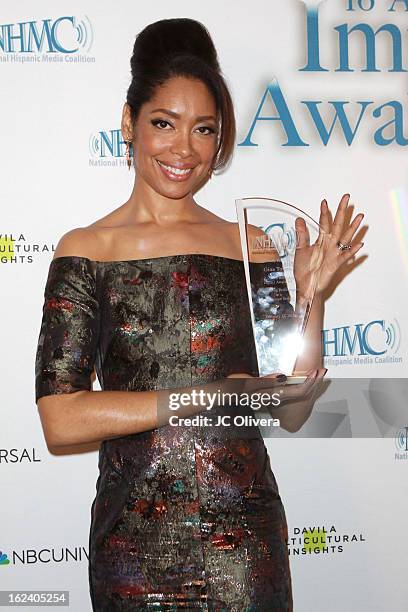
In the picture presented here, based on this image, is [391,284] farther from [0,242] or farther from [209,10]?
[0,242]

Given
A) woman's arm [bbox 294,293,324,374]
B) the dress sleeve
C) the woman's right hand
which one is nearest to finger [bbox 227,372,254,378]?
the woman's right hand

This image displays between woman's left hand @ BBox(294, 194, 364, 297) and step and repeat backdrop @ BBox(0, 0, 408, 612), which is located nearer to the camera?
→ woman's left hand @ BBox(294, 194, 364, 297)

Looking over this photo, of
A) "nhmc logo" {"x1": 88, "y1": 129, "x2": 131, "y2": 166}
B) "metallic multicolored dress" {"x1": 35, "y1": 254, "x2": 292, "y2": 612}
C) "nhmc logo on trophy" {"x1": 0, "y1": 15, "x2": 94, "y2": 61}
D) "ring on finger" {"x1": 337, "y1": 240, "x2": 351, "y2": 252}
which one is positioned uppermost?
"nhmc logo on trophy" {"x1": 0, "y1": 15, "x2": 94, "y2": 61}

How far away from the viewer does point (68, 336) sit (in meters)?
1.29

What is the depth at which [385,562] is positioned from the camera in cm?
189

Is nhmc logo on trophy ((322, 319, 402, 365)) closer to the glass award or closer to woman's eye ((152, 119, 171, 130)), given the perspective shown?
the glass award

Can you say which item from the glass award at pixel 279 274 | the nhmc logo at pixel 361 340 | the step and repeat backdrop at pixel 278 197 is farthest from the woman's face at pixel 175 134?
the nhmc logo at pixel 361 340

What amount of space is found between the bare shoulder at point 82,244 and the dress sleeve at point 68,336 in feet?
0.18

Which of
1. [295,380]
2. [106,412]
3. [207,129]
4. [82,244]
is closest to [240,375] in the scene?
[295,380]

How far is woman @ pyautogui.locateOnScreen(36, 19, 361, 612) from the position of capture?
129 centimetres

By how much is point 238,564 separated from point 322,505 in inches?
24.7

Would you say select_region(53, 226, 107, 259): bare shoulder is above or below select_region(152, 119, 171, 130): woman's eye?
below

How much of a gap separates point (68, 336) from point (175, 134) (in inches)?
16.3

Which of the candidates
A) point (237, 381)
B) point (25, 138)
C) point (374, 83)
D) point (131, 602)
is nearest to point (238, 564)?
point (131, 602)
